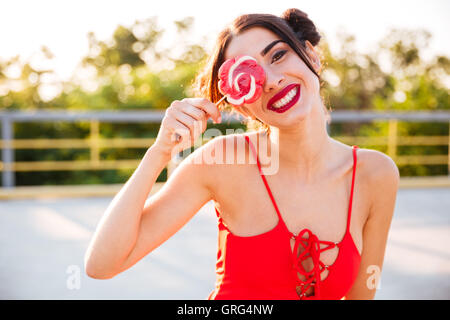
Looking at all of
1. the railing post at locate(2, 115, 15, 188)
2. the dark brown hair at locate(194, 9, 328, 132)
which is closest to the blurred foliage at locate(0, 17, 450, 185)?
the dark brown hair at locate(194, 9, 328, 132)

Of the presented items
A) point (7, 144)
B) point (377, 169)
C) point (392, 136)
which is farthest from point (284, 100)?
point (392, 136)

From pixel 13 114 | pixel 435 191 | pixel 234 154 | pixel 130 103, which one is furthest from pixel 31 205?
pixel 130 103

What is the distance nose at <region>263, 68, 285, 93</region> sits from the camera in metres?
1.24

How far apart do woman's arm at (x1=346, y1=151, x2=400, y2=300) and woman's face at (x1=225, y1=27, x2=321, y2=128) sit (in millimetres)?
357

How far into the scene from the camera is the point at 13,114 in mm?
4895

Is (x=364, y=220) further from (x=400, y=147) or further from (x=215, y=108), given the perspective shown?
(x=400, y=147)

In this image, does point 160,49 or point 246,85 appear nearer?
point 246,85

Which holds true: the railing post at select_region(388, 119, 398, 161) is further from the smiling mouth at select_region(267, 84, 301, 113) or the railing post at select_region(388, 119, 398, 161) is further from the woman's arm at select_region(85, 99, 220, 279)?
the woman's arm at select_region(85, 99, 220, 279)

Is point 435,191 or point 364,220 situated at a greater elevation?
point 364,220

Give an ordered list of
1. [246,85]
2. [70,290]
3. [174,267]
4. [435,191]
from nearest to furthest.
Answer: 1. [246,85]
2. [70,290]
3. [174,267]
4. [435,191]

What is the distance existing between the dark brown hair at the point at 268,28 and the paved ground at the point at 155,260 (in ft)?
4.37

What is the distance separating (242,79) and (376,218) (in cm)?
67

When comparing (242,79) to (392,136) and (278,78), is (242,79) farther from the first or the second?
(392,136)

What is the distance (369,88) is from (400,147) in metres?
9.59
